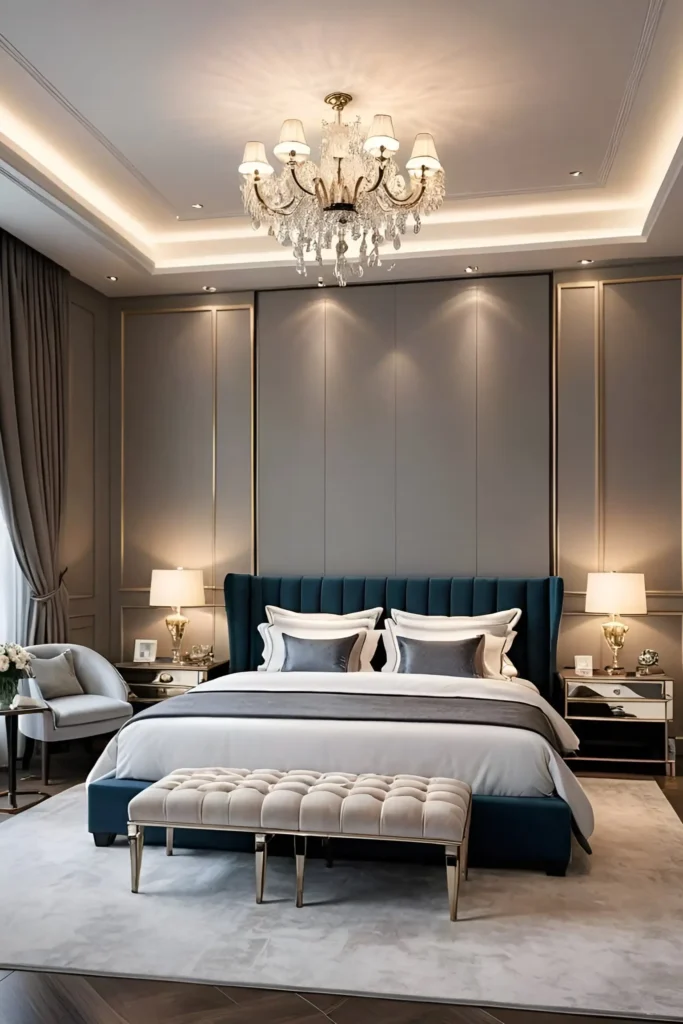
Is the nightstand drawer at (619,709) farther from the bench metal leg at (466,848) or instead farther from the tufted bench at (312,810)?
the tufted bench at (312,810)

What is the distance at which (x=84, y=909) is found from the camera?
3.34 meters

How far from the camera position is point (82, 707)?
16.9ft

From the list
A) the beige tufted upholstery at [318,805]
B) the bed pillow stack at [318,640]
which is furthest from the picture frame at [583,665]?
the beige tufted upholstery at [318,805]

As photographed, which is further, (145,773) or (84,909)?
(145,773)

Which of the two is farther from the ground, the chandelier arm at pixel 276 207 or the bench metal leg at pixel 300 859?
the chandelier arm at pixel 276 207

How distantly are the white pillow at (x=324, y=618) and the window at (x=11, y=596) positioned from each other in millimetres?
1516

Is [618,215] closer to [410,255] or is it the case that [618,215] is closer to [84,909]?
[410,255]

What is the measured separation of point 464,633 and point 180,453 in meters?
2.42

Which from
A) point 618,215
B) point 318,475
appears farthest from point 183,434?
point 618,215

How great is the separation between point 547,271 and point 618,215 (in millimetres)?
583

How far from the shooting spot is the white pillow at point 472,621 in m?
5.61

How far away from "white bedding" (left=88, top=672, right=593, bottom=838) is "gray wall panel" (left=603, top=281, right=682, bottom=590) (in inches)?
91.1

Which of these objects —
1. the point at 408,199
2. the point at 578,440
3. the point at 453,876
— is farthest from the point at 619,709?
the point at 408,199

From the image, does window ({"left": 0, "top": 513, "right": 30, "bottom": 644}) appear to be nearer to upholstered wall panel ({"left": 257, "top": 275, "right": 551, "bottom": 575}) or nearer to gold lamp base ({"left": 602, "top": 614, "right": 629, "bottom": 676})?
upholstered wall panel ({"left": 257, "top": 275, "right": 551, "bottom": 575})
